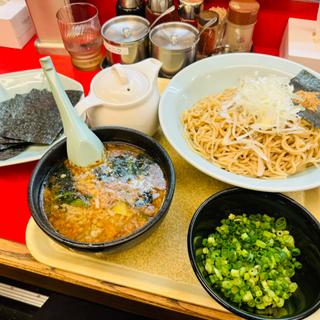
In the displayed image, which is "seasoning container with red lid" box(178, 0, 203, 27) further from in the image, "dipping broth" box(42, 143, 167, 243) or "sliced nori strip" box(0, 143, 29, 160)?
"sliced nori strip" box(0, 143, 29, 160)

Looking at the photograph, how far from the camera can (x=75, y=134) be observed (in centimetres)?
97

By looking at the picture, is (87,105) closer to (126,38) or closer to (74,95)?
(74,95)

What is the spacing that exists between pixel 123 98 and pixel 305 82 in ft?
2.30

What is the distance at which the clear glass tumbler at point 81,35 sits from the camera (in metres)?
1.57

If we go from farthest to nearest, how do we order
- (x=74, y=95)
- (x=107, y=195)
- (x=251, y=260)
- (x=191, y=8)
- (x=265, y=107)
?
(x=191, y=8)
(x=74, y=95)
(x=265, y=107)
(x=107, y=195)
(x=251, y=260)

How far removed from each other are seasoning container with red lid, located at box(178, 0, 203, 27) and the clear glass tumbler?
16.0 inches

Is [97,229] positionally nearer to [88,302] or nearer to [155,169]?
[155,169]

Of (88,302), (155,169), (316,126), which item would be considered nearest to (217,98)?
(316,126)

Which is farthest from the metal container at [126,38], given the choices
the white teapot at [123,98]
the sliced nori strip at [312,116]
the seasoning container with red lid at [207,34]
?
the sliced nori strip at [312,116]

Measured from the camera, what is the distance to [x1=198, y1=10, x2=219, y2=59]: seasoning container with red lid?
1498 mm

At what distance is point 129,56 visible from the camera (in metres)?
1.52

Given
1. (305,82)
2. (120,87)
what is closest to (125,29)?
(120,87)

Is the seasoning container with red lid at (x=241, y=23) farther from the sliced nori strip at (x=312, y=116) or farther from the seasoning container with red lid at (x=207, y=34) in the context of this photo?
the sliced nori strip at (x=312, y=116)

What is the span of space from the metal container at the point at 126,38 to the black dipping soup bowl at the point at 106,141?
1.93ft
